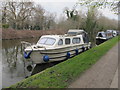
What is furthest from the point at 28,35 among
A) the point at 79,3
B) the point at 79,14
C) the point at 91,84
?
the point at 91,84

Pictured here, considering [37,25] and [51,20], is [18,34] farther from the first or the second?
[51,20]

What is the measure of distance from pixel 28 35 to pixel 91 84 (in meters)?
33.3

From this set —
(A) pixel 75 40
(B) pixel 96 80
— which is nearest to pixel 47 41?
(A) pixel 75 40

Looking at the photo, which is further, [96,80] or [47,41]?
[47,41]

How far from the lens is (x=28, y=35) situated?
36.7 m

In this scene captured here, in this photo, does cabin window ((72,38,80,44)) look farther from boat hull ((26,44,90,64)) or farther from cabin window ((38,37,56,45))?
cabin window ((38,37,56,45))

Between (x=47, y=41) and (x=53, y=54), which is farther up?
(x=47, y=41)

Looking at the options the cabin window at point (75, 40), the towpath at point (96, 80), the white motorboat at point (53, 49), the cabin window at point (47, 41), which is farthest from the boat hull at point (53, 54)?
the towpath at point (96, 80)

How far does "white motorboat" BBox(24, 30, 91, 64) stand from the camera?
9430 millimetres

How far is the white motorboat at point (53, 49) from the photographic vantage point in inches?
371

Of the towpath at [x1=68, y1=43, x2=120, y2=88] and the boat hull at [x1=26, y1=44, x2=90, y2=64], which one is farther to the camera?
the boat hull at [x1=26, y1=44, x2=90, y2=64]

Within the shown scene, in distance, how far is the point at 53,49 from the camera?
9820 millimetres

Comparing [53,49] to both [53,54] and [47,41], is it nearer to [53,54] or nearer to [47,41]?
[53,54]


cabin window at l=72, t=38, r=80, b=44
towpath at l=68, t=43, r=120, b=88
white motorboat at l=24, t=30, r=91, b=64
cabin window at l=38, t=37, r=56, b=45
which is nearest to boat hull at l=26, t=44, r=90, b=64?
white motorboat at l=24, t=30, r=91, b=64
